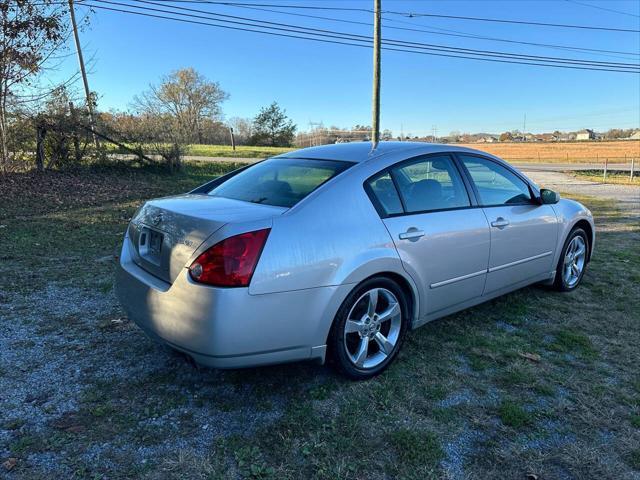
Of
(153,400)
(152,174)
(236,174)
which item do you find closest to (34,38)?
(152,174)

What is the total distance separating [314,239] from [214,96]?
51.1 meters

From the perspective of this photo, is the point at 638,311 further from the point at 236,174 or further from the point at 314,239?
the point at 236,174

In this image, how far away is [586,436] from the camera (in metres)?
2.55

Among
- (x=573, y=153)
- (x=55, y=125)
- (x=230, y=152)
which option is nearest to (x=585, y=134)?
(x=573, y=153)

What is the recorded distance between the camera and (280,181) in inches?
132

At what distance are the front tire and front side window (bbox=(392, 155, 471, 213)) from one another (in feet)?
2.07

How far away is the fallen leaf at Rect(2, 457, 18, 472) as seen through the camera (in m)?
2.23

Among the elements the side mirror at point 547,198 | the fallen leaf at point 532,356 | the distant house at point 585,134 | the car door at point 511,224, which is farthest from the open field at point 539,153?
the distant house at point 585,134

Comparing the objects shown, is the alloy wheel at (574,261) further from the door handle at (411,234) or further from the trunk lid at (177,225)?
the trunk lid at (177,225)

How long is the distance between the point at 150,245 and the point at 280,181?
0.99 meters

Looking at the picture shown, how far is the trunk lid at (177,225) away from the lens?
2584 millimetres

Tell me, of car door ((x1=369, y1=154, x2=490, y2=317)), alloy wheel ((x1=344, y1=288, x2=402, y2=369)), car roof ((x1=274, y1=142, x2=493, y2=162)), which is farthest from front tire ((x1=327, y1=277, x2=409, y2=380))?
car roof ((x1=274, y1=142, x2=493, y2=162))

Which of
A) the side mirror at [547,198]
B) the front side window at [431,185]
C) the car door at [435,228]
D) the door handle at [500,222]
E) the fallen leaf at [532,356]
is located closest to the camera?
the car door at [435,228]

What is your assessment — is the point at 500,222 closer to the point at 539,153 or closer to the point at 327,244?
the point at 327,244
